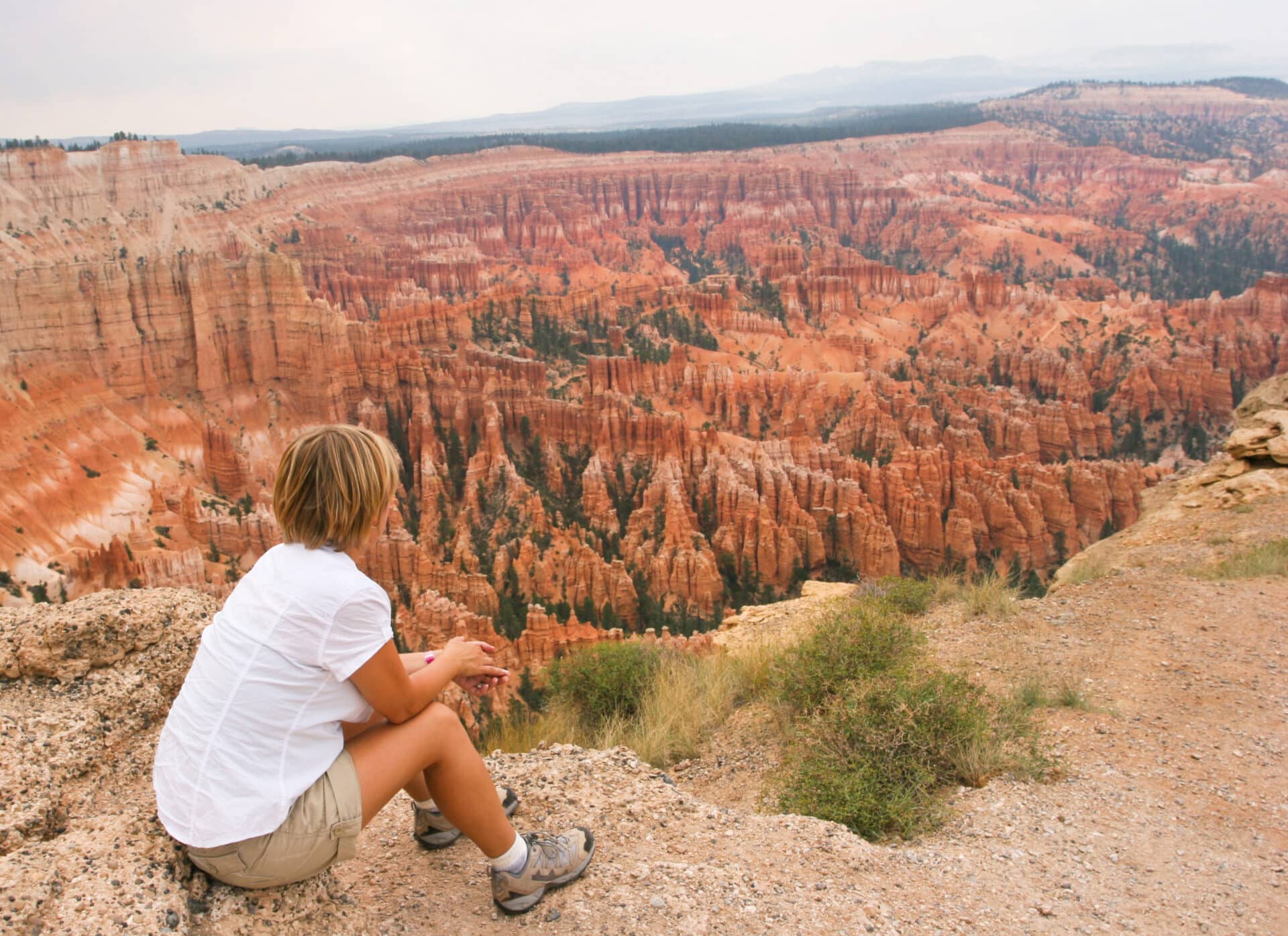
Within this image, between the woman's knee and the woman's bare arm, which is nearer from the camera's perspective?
the woman's bare arm

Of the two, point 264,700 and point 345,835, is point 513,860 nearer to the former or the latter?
point 345,835

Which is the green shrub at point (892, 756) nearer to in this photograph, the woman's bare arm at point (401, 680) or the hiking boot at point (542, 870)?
the hiking boot at point (542, 870)

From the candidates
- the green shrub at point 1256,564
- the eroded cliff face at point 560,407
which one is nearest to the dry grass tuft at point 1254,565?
the green shrub at point 1256,564

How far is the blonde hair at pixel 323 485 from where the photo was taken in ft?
10.3

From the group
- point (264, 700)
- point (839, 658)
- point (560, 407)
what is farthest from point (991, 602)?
point (560, 407)

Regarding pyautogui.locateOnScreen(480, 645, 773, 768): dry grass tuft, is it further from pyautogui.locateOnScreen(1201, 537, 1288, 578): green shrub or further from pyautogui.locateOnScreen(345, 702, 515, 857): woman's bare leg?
pyautogui.locateOnScreen(1201, 537, 1288, 578): green shrub

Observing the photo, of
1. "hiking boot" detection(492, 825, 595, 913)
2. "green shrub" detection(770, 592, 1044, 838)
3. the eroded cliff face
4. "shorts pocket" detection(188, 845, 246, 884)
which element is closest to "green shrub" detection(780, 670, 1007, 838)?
"green shrub" detection(770, 592, 1044, 838)

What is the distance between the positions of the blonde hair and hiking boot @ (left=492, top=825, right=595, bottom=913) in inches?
64.2

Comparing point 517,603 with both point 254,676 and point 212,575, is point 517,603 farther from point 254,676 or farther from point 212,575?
point 254,676

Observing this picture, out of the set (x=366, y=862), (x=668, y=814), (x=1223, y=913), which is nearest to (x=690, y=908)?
(x=668, y=814)

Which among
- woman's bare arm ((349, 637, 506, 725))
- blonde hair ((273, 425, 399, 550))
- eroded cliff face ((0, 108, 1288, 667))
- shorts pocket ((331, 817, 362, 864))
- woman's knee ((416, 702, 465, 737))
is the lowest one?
eroded cliff face ((0, 108, 1288, 667))

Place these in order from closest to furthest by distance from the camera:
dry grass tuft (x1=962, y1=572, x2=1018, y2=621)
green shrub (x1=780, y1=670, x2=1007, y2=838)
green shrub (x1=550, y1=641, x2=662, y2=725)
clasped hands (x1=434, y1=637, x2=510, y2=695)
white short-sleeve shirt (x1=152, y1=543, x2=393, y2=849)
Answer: white short-sleeve shirt (x1=152, y1=543, x2=393, y2=849), clasped hands (x1=434, y1=637, x2=510, y2=695), green shrub (x1=780, y1=670, x2=1007, y2=838), green shrub (x1=550, y1=641, x2=662, y2=725), dry grass tuft (x1=962, y1=572, x2=1018, y2=621)

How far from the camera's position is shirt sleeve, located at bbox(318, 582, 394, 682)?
3098 millimetres

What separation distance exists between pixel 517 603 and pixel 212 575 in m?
7.49
